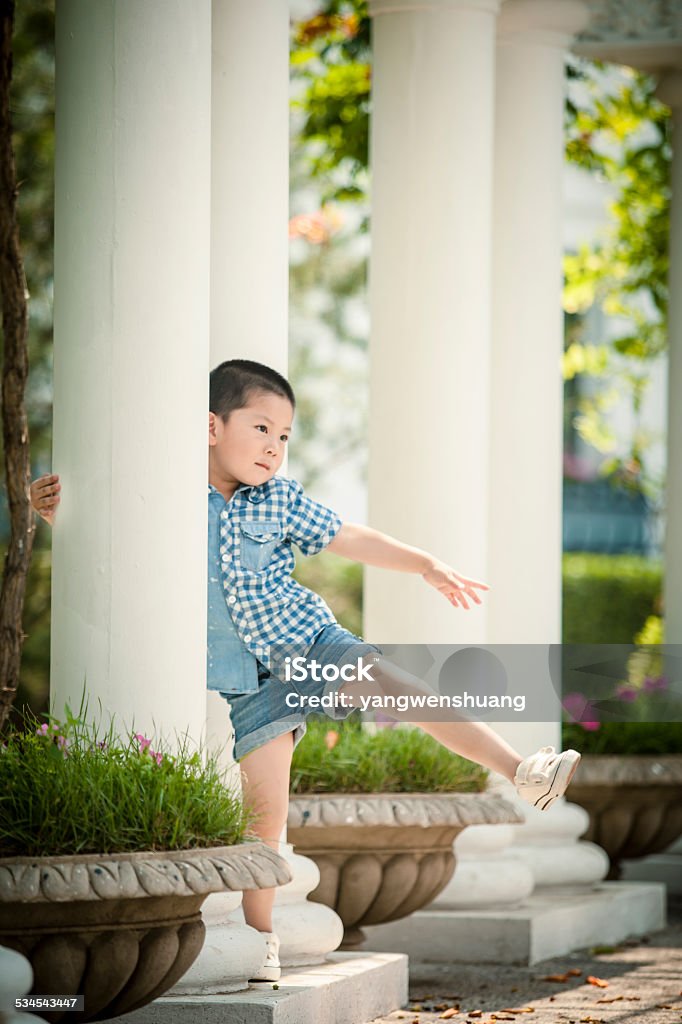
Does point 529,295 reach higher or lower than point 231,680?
higher

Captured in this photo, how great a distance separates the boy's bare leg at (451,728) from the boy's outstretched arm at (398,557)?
397 mm

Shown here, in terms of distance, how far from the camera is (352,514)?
583 inches

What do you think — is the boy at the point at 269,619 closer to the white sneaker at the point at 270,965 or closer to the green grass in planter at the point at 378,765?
the white sneaker at the point at 270,965

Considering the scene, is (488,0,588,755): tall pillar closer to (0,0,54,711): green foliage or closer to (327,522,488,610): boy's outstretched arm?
(327,522,488,610): boy's outstretched arm

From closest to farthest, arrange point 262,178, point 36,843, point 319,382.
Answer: point 36,843 → point 262,178 → point 319,382

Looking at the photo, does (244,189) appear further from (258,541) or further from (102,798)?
(102,798)

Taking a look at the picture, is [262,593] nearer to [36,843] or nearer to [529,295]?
[36,843]

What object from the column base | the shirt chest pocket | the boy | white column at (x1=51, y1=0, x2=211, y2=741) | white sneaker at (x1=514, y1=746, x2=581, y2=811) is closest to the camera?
white column at (x1=51, y1=0, x2=211, y2=741)

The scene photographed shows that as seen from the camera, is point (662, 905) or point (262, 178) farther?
point (662, 905)

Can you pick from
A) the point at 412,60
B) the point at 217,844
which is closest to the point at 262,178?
the point at 412,60

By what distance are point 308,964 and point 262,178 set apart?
2495 mm

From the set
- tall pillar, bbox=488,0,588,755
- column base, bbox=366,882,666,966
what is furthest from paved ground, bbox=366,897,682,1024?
tall pillar, bbox=488,0,588,755

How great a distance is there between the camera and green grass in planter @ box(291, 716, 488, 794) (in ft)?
20.0

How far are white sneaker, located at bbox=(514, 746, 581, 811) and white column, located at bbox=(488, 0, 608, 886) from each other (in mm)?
2772
